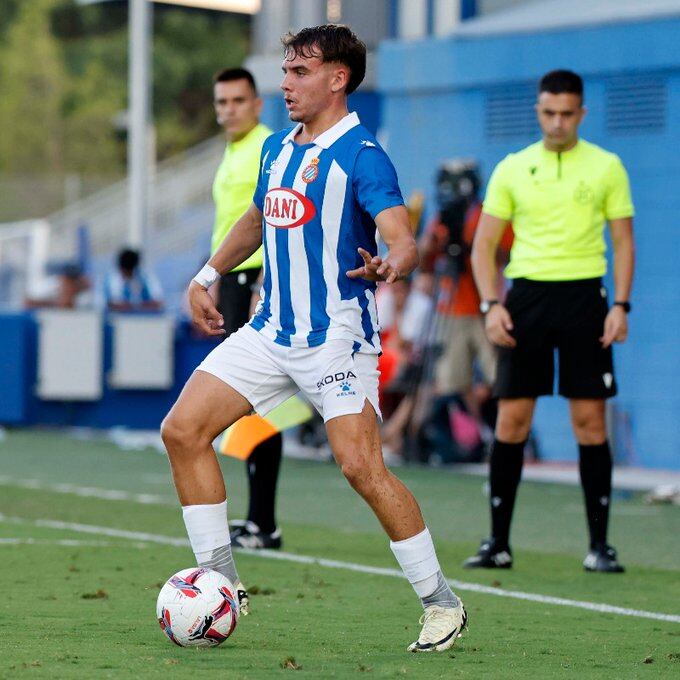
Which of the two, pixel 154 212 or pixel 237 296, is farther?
pixel 154 212

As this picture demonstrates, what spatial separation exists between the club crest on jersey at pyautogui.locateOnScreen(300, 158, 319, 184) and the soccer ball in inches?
56.2

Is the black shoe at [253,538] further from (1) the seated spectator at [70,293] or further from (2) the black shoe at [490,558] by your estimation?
(1) the seated spectator at [70,293]

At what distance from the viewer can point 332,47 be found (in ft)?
21.0

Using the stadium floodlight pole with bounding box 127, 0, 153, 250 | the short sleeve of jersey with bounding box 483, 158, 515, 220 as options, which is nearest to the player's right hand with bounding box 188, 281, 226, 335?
the short sleeve of jersey with bounding box 483, 158, 515, 220

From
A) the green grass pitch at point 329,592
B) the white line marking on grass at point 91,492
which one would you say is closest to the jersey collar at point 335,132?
the green grass pitch at point 329,592

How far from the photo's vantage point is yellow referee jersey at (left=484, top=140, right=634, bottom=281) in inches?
340

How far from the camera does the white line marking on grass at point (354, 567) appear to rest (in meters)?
7.38

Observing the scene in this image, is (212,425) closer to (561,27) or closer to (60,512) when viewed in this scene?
(60,512)

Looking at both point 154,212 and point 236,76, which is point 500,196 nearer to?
point 236,76

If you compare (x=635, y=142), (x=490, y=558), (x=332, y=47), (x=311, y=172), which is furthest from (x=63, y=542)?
(x=635, y=142)

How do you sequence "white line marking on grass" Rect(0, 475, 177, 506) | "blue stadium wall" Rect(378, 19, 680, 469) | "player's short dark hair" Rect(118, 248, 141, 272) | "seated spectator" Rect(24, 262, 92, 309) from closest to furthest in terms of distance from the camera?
"white line marking on grass" Rect(0, 475, 177, 506), "blue stadium wall" Rect(378, 19, 680, 469), "player's short dark hair" Rect(118, 248, 141, 272), "seated spectator" Rect(24, 262, 92, 309)

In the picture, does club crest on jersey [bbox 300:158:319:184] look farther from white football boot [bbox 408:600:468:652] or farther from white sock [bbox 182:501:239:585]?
white football boot [bbox 408:600:468:652]

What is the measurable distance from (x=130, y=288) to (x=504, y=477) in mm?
11480

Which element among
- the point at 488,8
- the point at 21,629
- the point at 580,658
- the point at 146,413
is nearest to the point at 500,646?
the point at 580,658
